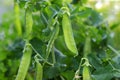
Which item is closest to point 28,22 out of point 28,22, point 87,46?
point 28,22

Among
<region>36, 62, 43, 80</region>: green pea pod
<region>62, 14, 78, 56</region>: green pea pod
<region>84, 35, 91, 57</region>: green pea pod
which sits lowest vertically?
<region>84, 35, 91, 57</region>: green pea pod

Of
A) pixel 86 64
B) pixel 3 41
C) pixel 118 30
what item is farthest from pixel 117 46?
pixel 86 64

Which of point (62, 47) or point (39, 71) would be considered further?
point (62, 47)

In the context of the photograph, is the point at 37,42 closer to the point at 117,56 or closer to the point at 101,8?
the point at 117,56

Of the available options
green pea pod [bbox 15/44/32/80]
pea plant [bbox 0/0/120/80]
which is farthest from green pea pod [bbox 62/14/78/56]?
green pea pod [bbox 15/44/32/80]

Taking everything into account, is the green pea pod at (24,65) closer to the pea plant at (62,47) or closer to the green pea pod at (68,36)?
the pea plant at (62,47)

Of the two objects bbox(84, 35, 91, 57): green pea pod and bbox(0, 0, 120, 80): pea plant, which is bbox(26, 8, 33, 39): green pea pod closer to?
bbox(0, 0, 120, 80): pea plant

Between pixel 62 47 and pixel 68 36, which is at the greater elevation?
pixel 68 36

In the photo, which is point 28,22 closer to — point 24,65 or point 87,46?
point 24,65

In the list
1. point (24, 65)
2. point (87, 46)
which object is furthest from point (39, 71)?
point (87, 46)
